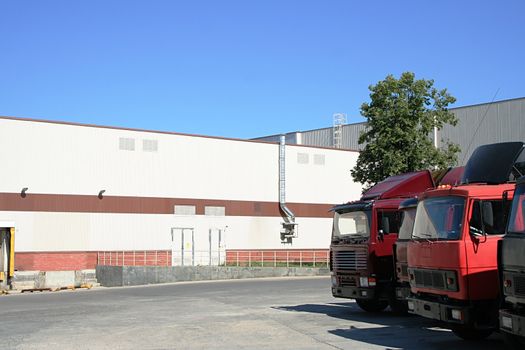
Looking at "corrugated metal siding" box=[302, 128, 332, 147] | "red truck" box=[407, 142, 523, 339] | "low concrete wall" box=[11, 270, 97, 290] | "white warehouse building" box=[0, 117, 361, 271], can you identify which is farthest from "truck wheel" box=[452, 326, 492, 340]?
"corrugated metal siding" box=[302, 128, 332, 147]

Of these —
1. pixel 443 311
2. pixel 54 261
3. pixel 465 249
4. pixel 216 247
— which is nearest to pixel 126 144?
pixel 54 261

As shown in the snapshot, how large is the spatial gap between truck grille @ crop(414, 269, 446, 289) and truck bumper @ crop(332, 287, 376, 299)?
156 inches

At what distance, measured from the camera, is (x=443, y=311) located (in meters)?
10.7

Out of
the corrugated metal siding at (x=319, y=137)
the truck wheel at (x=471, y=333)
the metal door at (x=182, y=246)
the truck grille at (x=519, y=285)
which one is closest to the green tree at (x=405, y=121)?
the metal door at (x=182, y=246)

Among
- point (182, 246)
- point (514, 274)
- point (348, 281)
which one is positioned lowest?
point (348, 281)

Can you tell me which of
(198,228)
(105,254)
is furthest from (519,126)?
(105,254)

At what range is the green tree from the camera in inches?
1186

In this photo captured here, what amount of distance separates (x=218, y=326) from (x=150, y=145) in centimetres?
2818

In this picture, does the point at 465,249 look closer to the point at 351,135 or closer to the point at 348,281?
the point at 348,281

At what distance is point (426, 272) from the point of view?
11352mm

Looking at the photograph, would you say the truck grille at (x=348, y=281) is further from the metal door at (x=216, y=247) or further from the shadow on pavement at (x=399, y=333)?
the metal door at (x=216, y=247)

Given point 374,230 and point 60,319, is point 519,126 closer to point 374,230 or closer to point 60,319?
point 374,230

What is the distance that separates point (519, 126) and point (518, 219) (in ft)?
136

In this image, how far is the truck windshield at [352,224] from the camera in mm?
16109
